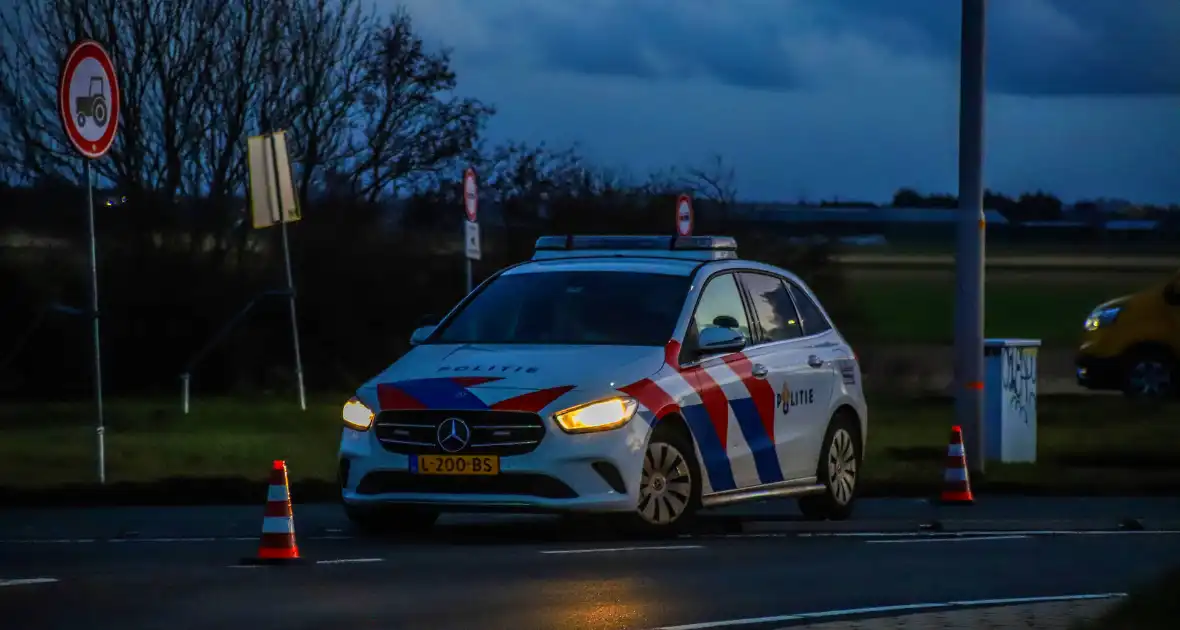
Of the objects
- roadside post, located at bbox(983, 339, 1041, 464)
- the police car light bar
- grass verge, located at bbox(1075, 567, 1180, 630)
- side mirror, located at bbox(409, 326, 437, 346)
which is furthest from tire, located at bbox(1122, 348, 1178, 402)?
grass verge, located at bbox(1075, 567, 1180, 630)

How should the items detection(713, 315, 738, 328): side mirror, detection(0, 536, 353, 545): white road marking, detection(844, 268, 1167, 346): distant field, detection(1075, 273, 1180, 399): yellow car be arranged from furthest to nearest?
detection(844, 268, 1167, 346): distant field < detection(1075, 273, 1180, 399): yellow car < detection(713, 315, 738, 328): side mirror < detection(0, 536, 353, 545): white road marking

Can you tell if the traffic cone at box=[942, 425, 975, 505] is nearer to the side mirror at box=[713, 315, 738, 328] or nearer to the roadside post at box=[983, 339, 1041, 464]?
the side mirror at box=[713, 315, 738, 328]

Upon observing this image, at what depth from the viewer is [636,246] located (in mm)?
14930

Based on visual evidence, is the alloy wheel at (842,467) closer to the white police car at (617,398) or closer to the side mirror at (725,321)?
the white police car at (617,398)

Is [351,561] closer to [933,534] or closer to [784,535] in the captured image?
[784,535]

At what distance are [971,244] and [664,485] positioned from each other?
17.5ft

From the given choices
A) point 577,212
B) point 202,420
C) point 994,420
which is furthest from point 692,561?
point 577,212

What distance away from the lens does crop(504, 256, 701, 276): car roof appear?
1406cm

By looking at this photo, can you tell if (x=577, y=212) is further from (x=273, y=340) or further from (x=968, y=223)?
(x=968, y=223)

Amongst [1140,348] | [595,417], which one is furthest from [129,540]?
[1140,348]

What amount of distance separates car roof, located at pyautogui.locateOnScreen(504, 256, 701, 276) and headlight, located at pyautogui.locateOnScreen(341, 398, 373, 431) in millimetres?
1905

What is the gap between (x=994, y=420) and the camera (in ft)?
61.6

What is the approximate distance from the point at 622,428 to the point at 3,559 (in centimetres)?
338

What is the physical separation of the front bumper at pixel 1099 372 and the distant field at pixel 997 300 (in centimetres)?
175
